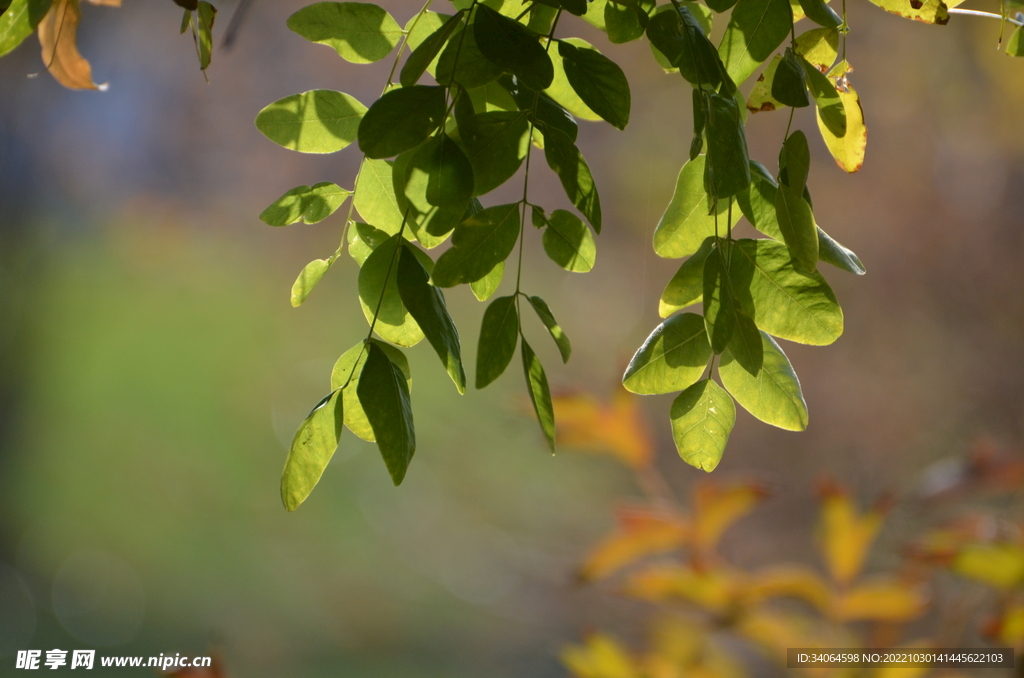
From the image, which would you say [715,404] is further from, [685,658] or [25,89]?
[25,89]

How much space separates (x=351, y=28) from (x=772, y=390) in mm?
256

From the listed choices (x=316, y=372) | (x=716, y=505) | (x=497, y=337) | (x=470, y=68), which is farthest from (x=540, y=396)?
(x=316, y=372)

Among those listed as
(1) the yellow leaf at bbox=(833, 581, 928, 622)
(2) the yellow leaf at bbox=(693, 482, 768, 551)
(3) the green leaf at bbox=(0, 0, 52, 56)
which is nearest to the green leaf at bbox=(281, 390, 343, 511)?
(3) the green leaf at bbox=(0, 0, 52, 56)

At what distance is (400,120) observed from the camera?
27 centimetres

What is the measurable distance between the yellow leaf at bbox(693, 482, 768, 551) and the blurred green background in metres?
1.76

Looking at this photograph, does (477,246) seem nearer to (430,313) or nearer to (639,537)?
(430,313)

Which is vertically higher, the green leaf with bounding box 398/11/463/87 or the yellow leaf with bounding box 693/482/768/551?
the green leaf with bounding box 398/11/463/87

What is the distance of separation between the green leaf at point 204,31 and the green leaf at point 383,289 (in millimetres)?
114

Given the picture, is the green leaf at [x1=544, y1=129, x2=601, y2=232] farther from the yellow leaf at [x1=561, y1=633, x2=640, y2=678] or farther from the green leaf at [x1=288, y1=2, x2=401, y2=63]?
the yellow leaf at [x1=561, y1=633, x2=640, y2=678]

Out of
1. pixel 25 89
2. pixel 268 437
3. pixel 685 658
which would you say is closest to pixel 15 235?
pixel 25 89

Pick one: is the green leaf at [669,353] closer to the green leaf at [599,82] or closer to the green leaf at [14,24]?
the green leaf at [599,82]

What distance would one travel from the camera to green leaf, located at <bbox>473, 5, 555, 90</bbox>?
0.27 meters

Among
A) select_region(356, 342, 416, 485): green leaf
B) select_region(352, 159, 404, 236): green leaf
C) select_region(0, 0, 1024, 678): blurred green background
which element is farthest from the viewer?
select_region(0, 0, 1024, 678): blurred green background

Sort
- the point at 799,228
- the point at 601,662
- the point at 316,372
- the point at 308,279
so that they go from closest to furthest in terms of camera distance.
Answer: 1. the point at 799,228
2. the point at 308,279
3. the point at 601,662
4. the point at 316,372
